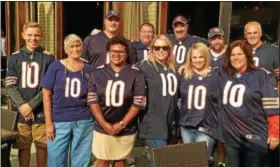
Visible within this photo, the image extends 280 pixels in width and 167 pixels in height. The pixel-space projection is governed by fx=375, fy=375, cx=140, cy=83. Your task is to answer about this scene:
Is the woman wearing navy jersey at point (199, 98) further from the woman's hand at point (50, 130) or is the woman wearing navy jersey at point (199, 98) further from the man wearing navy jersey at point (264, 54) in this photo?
the woman's hand at point (50, 130)

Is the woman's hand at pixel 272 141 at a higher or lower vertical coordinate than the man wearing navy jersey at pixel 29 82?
lower

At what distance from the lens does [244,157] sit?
3.27m

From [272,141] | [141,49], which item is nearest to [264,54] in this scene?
[272,141]

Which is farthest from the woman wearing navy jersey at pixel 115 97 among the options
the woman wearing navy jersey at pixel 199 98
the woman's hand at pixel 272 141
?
the woman's hand at pixel 272 141

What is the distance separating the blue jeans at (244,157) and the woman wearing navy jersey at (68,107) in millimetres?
1356

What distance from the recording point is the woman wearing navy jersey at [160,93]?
345 cm

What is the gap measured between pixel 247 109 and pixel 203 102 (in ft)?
1.33

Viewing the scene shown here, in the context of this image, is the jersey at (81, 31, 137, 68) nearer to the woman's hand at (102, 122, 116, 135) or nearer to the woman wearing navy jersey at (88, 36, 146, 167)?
the woman wearing navy jersey at (88, 36, 146, 167)

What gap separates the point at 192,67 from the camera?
349 cm

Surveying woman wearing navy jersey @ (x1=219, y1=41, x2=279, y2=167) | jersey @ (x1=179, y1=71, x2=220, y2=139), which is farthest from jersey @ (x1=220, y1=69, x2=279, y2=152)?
jersey @ (x1=179, y1=71, x2=220, y2=139)

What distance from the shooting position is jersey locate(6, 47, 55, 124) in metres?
A: 3.73

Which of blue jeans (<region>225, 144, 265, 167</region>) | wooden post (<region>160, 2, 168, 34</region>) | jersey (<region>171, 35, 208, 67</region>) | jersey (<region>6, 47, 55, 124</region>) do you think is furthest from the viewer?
wooden post (<region>160, 2, 168, 34</region>)

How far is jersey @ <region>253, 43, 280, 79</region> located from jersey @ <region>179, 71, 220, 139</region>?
0.81m

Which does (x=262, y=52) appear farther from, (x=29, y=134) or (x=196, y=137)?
(x=29, y=134)
